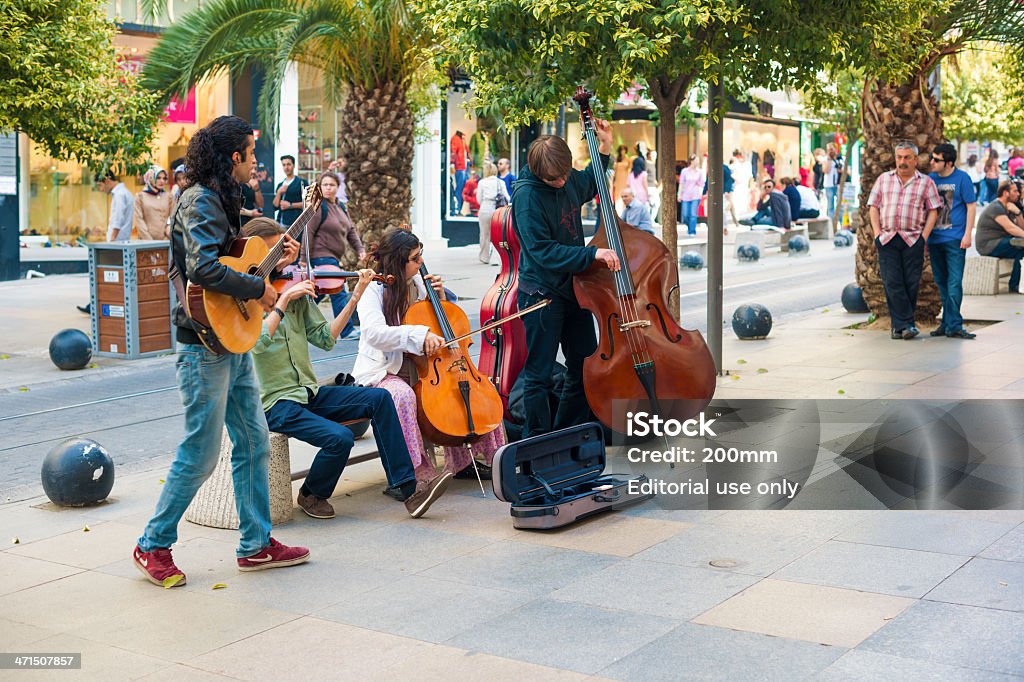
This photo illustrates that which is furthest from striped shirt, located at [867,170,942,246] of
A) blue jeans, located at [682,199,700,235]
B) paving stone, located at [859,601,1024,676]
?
blue jeans, located at [682,199,700,235]

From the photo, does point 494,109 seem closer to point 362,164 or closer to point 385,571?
point 385,571

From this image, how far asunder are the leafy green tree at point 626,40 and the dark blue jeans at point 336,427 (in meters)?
2.97

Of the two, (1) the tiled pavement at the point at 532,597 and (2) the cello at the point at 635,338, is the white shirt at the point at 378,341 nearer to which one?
(1) the tiled pavement at the point at 532,597

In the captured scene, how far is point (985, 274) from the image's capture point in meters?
16.4

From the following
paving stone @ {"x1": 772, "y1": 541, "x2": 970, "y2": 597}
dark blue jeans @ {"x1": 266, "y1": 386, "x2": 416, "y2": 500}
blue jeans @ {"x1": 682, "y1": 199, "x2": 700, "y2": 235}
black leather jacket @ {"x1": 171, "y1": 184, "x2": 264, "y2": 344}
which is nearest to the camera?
paving stone @ {"x1": 772, "y1": 541, "x2": 970, "y2": 597}

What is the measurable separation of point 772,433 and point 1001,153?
52858mm

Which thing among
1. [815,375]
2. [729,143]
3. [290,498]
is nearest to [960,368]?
[815,375]

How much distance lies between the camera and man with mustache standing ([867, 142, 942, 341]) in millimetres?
11547

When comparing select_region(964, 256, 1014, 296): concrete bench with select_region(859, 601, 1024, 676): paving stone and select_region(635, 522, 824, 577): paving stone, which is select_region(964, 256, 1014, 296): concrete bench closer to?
select_region(635, 522, 824, 577): paving stone

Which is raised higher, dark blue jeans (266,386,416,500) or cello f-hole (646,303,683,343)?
cello f-hole (646,303,683,343)

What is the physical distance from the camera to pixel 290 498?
6.20 m

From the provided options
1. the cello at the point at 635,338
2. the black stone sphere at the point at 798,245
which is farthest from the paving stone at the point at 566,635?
the black stone sphere at the point at 798,245

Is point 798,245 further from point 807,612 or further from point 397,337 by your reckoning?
point 807,612

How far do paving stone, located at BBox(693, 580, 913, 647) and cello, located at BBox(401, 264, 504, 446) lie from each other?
205cm
